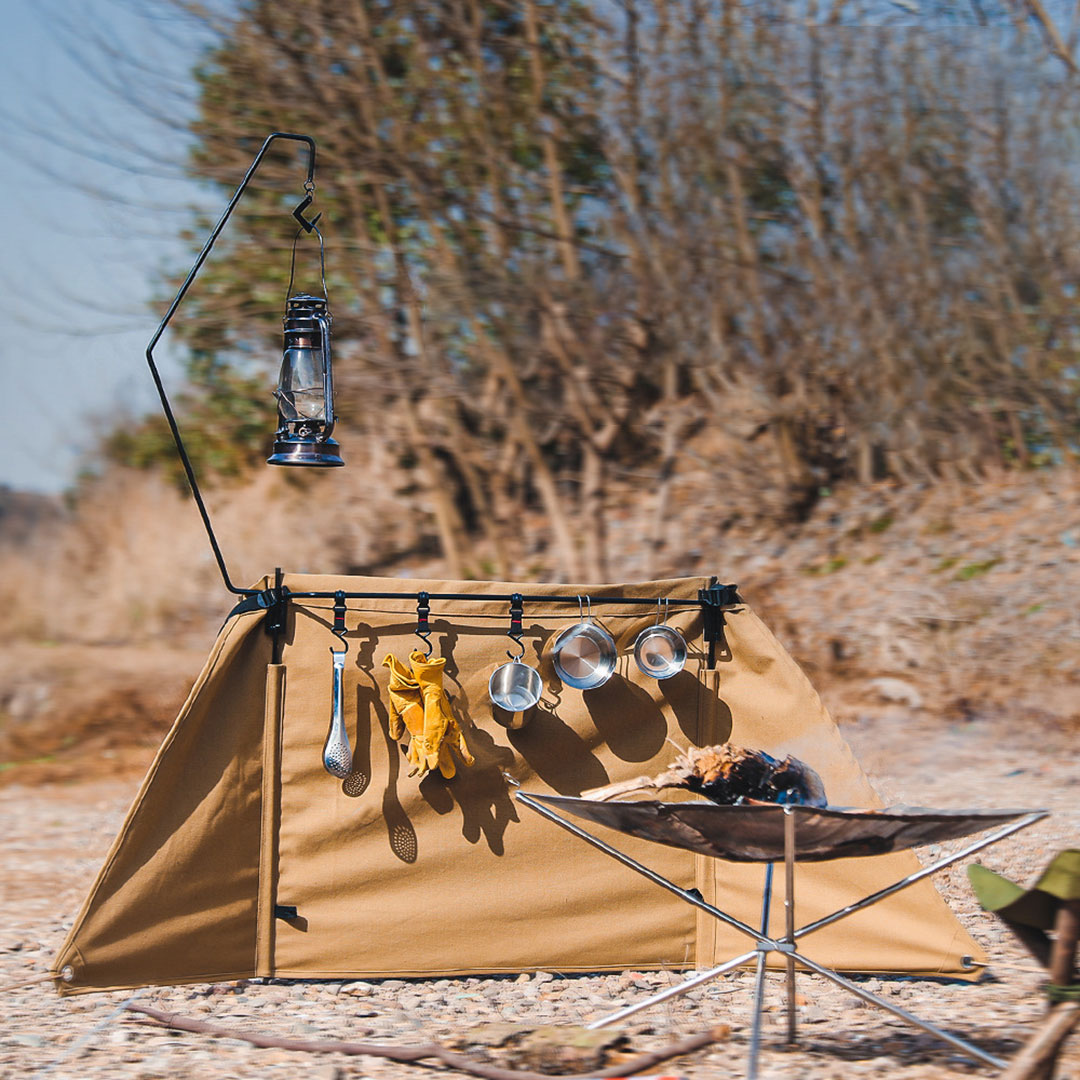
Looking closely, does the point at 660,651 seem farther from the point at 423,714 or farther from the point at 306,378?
the point at 306,378

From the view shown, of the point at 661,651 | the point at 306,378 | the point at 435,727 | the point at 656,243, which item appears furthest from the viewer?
the point at 656,243

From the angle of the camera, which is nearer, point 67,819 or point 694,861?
point 694,861

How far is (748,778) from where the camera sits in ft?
10.7

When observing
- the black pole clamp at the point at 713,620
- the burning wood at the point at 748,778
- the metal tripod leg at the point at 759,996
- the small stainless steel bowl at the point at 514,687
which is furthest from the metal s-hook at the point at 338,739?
the metal tripod leg at the point at 759,996

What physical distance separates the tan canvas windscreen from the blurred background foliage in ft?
18.8

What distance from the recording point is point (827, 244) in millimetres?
9820

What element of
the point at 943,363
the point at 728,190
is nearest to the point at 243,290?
the point at 728,190

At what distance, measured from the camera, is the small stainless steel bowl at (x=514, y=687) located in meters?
3.82

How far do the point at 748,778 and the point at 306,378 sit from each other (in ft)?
5.90

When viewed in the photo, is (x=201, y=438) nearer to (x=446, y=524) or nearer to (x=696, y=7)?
(x=446, y=524)

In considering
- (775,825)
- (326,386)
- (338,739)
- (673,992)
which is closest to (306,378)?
(326,386)

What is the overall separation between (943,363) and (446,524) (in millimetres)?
4183

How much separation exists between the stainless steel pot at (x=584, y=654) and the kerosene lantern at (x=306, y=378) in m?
0.93

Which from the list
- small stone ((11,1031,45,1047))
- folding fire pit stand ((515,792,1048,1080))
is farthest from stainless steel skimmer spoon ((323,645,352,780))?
small stone ((11,1031,45,1047))
